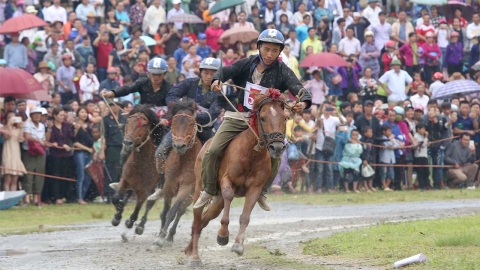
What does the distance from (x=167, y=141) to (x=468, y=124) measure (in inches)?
558

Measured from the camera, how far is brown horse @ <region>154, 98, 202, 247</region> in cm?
1454

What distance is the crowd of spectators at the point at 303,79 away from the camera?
23.0 meters

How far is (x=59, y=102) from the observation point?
79.4 feet

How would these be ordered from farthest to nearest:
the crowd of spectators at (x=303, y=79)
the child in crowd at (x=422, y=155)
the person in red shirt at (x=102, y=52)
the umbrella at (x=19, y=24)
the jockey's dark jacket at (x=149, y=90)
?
the child in crowd at (x=422, y=155)
the person in red shirt at (x=102, y=52)
the umbrella at (x=19, y=24)
the crowd of spectators at (x=303, y=79)
the jockey's dark jacket at (x=149, y=90)

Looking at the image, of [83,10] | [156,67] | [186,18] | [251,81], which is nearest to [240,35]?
[186,18]

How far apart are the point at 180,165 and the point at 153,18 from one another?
1389 cm

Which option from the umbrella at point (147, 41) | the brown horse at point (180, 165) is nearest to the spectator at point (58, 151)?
the umbrella at point (147, 41)

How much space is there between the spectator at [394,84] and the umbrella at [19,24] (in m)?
10.1

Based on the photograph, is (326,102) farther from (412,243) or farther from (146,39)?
(412,243)

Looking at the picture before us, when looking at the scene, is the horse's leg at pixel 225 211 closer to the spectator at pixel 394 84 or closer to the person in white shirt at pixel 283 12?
the spectator at pixel 394 84

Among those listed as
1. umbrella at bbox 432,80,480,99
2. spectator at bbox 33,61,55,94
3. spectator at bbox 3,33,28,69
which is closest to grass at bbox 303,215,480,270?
spectator at bbox 33,61,55,94

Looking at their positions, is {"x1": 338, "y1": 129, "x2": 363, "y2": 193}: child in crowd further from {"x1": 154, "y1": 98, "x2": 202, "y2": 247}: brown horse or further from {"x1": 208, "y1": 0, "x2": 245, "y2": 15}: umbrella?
{"x1": 154, "y1": 98, "x2": 202, "y2": 247}: brown horse

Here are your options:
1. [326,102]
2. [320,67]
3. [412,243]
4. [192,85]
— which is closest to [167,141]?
[192,85]

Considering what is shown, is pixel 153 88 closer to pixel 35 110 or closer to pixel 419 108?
pixel 35 110
